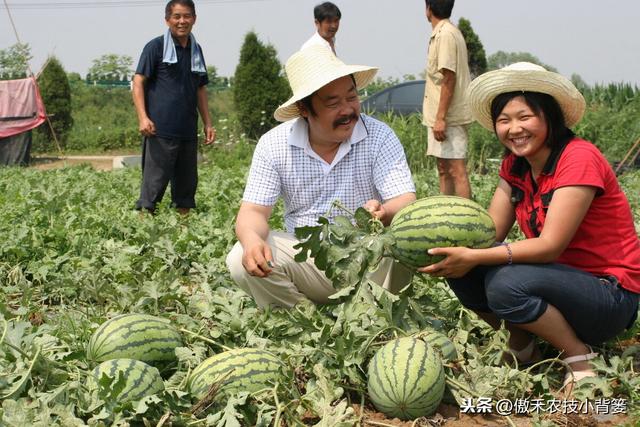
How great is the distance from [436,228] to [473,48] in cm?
1996

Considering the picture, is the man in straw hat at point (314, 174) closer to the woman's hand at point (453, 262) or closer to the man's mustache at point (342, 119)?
the man's mustache at point (342, 119)

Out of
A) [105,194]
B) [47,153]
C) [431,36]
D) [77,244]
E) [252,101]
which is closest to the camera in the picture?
[77,244]

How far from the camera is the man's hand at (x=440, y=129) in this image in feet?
A: 22.0

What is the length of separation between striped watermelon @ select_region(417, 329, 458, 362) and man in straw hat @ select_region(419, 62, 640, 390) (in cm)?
27

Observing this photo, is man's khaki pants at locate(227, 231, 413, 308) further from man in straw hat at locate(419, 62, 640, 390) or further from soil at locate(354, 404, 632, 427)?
soil at locate(354, 404, 632, 427)

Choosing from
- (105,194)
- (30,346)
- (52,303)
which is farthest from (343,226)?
(105,194)

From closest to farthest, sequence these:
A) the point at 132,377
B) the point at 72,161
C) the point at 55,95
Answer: the point at 132,377
the point at 72,161
the point at 55,95

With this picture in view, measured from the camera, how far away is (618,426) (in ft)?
8.37

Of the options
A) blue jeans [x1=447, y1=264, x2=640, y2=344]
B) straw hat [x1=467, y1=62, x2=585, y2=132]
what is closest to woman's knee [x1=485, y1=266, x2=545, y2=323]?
blue jeans [x1=447, y1=264, x2=640, y2=344]

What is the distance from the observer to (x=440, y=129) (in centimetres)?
670

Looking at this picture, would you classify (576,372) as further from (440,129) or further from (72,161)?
(72,161)

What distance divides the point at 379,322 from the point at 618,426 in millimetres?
942

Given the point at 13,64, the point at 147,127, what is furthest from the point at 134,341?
the point at 13,64

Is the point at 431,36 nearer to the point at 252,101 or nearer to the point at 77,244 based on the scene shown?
the point at 77,244
